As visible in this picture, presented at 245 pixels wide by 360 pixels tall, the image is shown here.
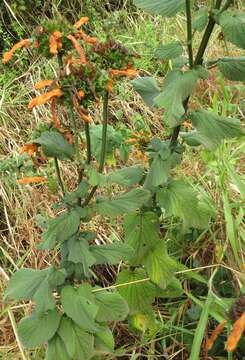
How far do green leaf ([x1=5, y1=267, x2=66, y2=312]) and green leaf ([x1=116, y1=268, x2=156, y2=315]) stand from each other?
0.71ft

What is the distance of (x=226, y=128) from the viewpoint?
110 centimetres

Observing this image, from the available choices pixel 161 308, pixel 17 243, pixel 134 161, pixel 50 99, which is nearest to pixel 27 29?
pixel 134 161

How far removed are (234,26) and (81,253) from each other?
51cm

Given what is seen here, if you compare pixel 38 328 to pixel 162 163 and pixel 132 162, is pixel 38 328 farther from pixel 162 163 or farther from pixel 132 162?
pixel 132 162

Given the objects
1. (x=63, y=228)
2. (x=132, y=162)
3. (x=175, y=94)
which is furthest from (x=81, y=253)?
(x=132, y=162)

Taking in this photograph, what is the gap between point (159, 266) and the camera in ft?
4.09

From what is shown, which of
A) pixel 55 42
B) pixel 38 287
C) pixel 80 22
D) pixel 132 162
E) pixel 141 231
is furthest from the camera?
pixel 132 162

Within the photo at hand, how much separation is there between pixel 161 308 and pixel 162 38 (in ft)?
5.05

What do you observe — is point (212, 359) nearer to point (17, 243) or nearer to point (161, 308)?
point (161, 308)

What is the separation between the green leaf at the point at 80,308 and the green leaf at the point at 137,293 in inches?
7.6

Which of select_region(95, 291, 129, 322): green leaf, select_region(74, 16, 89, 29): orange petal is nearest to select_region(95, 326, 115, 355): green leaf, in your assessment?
select_region(95, 291, 129, 322): green leaf

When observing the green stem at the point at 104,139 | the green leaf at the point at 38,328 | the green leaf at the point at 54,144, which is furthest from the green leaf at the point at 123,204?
the green leaf at the point at 38,328

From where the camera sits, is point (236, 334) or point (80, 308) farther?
point (80, 308)

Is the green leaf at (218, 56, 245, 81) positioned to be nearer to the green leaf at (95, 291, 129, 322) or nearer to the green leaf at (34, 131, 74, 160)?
the green leaf at (34, 131, 74, 160)
